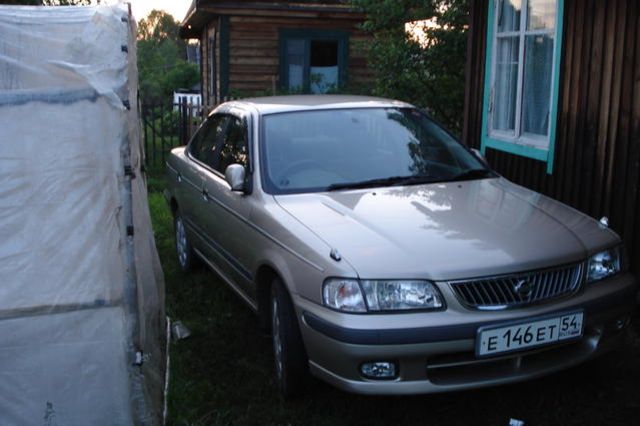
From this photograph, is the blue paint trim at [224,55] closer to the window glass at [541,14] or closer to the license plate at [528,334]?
the window glass at [541,14]

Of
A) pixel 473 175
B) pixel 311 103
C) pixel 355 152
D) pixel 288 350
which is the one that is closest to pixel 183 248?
pixel 311 103

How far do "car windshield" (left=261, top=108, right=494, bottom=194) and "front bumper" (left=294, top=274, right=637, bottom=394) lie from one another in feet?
3.73

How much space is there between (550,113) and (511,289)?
3.34 metres

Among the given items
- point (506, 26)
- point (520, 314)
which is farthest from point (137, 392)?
point (506, 26)

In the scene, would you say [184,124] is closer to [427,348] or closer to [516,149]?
[516,149]

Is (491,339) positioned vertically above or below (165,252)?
above

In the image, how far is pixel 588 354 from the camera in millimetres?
3939

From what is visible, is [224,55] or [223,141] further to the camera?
[224,55]

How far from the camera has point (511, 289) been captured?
370cm

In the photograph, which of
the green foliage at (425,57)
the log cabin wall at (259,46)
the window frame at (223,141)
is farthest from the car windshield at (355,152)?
the log cabin wall at (259,46)

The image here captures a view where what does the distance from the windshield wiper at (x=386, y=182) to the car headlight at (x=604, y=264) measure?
118 centimetres

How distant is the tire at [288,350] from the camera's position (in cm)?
404

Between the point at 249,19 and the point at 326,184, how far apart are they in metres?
12.0

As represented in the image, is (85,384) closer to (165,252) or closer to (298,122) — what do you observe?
(298,122)
